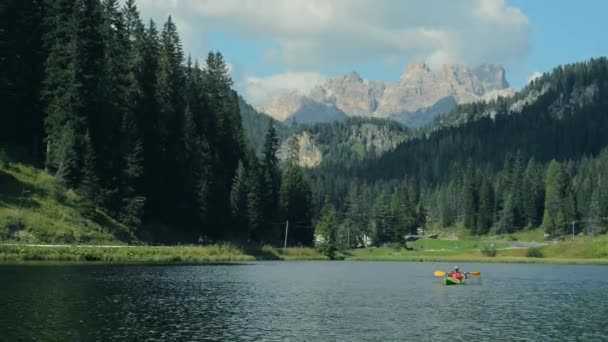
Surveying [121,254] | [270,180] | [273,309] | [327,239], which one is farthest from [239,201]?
[273,309]

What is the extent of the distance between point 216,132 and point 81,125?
53372mm

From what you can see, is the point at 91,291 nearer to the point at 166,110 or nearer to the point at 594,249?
the point at 166,110

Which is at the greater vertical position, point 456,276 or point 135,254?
point 135,254

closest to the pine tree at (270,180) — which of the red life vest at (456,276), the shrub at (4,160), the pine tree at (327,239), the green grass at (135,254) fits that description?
the pine tree at (327,239)

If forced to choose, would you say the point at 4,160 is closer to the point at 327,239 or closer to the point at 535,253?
the point at 327,239

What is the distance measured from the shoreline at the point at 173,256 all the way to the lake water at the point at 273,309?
7835mm

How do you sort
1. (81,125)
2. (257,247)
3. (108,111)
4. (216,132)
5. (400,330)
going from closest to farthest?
(400,330) < (81,125) < (108,111) < (257,247) < (216,132)

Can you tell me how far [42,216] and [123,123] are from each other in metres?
33.7

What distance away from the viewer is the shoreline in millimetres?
90750

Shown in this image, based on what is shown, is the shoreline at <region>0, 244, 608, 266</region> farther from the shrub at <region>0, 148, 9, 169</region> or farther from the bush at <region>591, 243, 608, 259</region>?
the shrub at <region>0, 148, 9, 169</region>

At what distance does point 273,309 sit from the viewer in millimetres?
56281

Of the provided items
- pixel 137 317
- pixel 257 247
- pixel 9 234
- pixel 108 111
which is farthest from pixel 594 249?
pixel 137 317

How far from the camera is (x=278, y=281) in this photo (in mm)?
86938

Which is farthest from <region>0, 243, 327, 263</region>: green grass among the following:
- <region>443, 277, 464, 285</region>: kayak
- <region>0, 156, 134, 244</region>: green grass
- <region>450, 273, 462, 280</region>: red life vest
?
<region>450, 273, 462, 280</region>: red life vest
